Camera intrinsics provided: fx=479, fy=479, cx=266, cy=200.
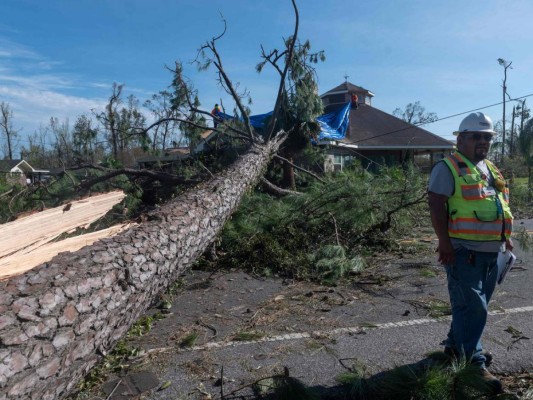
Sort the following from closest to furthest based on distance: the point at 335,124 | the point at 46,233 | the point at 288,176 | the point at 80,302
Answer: the point at 80,302 → the point at 46,233 → the point at 288,176 → the point at 335,124

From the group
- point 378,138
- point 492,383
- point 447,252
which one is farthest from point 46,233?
point 378,138

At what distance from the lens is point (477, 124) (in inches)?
124

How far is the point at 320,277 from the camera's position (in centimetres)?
552

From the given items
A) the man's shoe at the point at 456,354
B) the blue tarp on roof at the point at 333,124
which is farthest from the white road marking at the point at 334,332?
the blue tarp on roof at the point at 333,124

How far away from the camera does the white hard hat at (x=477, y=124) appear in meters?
3.13

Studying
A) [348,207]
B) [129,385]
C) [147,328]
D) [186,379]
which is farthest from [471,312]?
[348,207]

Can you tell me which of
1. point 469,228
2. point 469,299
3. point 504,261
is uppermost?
point 469,228

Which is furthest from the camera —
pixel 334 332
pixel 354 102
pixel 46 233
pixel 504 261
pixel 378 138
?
pixel 354 102

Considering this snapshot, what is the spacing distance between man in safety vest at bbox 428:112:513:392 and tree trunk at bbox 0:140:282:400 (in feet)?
6.82

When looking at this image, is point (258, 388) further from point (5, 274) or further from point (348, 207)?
point (348, 207)

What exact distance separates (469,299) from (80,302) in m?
2.33

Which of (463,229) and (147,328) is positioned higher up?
(463,229)

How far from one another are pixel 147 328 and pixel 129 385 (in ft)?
3.33

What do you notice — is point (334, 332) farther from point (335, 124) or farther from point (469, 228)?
point (335, 124)
